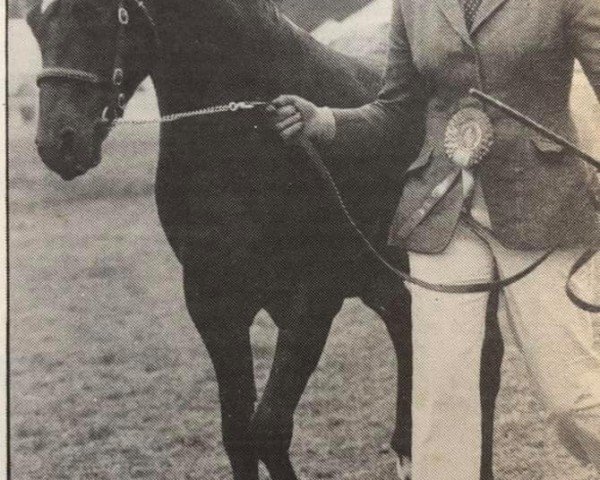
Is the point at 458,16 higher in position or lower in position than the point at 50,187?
higher

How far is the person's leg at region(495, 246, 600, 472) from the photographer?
6.41 feet

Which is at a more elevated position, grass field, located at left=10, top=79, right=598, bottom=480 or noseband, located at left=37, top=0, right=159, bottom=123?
noseband, located at left=37, top=0, right=159, bottom=123

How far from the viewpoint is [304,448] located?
Answer: 237cm

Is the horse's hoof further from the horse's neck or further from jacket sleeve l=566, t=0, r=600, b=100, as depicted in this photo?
jacket sleeve l=566, t=0, r=600, b=100

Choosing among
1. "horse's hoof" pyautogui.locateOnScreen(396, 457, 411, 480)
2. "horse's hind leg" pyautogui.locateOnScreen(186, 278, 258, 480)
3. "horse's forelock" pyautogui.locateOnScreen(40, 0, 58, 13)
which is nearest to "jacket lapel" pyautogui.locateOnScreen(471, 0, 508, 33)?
"horse's hind leg" pyautogui.locateOnScreen(186, 278, 258, 480)

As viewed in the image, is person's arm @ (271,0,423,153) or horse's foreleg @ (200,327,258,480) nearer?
person's arm @ (271,0,423,153)

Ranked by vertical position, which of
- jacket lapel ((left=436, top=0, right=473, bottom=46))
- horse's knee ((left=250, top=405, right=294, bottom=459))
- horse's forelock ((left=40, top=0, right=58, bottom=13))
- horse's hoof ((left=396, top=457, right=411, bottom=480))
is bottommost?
horse's hoof ((left=396, top=457, right=411, bottom=480))

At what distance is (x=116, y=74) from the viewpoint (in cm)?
216

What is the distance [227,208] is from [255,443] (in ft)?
1.92

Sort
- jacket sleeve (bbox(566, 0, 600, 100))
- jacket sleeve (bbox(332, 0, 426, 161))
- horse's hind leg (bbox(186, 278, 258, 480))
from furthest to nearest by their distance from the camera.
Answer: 1. horse's hind leg (bbox(186, 278, 258, 480))
2. jacket sleeve (bbox(332, 0, 426, 161))
3. jacket sleeve (bbox(566, 0, 600, 100))

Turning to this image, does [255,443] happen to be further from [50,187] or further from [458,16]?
[458,16]

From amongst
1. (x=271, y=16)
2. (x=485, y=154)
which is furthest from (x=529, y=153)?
(x=271, y=16)

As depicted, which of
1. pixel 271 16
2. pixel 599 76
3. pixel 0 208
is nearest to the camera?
pixel 599 76

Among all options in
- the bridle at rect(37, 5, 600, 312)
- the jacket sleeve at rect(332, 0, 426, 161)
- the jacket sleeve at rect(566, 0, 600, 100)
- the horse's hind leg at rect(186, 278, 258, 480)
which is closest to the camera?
the jacket sleeve at rect(566, 0, 600, 100)
